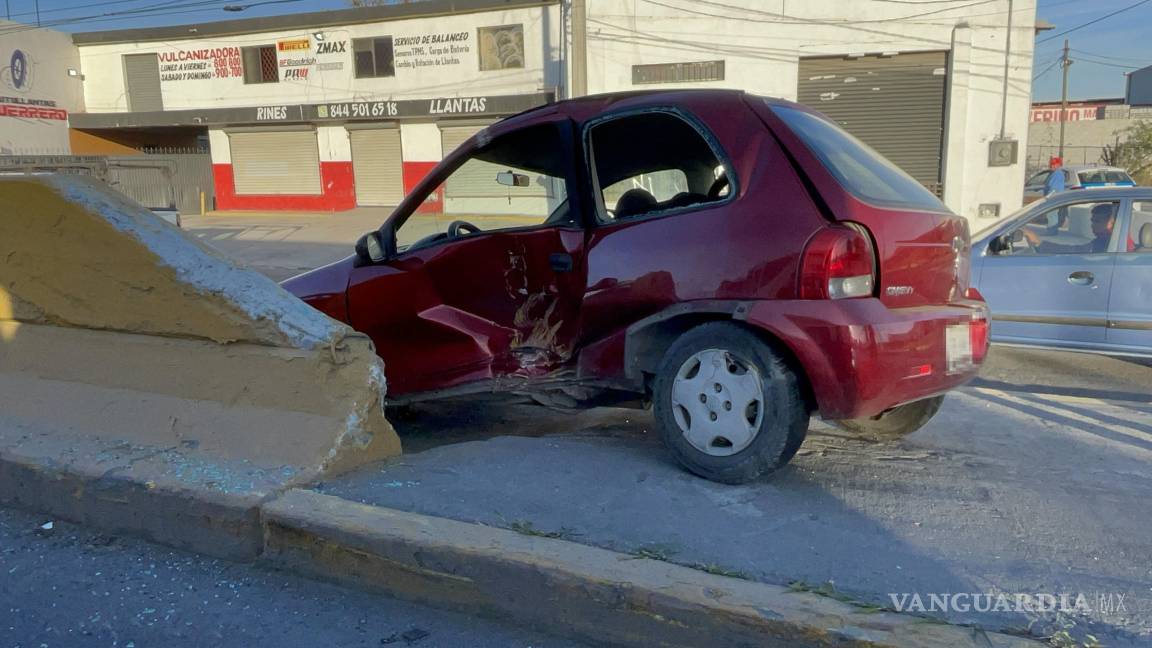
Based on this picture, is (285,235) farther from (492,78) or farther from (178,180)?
(178,180)

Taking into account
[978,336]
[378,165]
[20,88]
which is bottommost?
[978,336]

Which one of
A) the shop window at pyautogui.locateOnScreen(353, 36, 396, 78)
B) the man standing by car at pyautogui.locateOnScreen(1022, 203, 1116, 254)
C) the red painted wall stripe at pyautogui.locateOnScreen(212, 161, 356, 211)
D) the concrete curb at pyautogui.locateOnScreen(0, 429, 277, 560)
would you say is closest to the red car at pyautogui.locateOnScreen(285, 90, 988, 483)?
the concrete curb at pyautogui.locateOnScreen(0, 429, 277, 560)

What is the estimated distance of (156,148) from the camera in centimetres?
3155

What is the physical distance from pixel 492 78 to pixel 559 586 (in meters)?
22.1

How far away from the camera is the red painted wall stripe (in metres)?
26.1

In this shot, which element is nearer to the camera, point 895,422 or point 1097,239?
point 895,422

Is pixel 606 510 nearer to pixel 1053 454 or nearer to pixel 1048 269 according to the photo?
pixel 1053 454

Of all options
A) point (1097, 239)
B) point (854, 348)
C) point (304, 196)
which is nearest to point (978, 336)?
point (854, 348)

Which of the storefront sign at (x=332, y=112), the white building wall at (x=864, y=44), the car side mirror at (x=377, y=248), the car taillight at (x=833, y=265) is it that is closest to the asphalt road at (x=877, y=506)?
the car taillight at (x=833, y=265)

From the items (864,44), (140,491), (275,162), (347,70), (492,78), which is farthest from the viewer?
(275,162)

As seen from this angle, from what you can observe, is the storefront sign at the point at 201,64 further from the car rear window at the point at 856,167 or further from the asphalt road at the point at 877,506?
the car rear window at the point at 856,167

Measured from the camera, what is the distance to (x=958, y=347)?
3.55 metres

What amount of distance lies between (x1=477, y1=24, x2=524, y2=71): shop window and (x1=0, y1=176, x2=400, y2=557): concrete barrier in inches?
772

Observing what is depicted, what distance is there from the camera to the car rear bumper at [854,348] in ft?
10.4
